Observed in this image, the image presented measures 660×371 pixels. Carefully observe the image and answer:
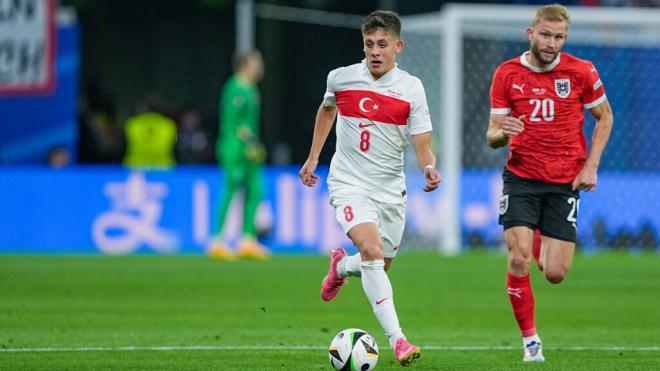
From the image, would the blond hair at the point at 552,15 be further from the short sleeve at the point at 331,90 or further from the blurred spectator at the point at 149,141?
the blurred spectator at the point at 149,141

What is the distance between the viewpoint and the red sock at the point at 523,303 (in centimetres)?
848

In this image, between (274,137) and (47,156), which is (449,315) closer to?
(47,156)

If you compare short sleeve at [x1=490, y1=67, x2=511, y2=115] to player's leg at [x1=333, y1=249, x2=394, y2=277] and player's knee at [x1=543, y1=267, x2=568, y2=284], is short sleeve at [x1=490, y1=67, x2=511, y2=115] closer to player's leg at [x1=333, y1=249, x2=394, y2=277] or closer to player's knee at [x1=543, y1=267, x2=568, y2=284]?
player's knee at [x1=543, y1=267, x2=568, y2=284]

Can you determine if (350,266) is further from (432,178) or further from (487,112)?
(487,112)

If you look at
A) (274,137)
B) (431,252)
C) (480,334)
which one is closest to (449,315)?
(480,334)

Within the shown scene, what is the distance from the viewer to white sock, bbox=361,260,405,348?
7.74 meters

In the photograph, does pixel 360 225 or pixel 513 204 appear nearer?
pixel 360 225

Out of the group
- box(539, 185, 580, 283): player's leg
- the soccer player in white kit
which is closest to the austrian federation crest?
box(539, 185, 580, 283): player's leg

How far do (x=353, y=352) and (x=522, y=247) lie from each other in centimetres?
154

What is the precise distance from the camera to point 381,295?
784 cm

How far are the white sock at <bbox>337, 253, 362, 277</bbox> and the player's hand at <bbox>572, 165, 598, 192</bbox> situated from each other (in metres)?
1.42

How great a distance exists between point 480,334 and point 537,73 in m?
2.15

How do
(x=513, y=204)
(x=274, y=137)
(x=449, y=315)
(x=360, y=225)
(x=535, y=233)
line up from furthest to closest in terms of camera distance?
(x=274, y=137)
(x=449, y=315)
(x=535, y=233)
(x=513, y=204)
(x=360, y=225)

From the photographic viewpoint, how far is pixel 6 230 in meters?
19.3
